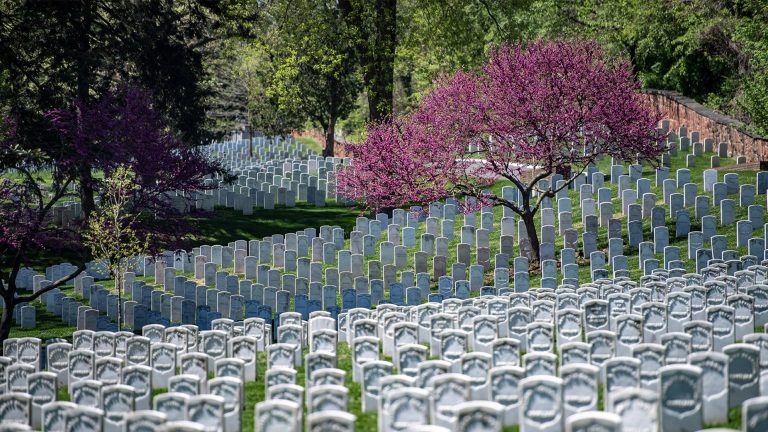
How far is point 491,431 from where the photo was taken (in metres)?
9.52

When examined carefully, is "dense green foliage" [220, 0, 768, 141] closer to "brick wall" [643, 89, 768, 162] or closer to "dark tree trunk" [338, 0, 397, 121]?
"dark tree trunk" [338, 0, 397, 121]

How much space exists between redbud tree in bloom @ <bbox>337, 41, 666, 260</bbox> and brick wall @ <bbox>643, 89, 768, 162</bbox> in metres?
4.01

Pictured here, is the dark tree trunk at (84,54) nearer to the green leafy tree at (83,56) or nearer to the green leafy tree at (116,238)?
the green leafy tree at (83,56)

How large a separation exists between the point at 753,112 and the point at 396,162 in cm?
1181

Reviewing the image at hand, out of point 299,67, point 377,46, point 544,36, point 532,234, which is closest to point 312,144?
point 299,67

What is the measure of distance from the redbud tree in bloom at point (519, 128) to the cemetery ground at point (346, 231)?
1909mm

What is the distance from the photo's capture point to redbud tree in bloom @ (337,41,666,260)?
25516 mm

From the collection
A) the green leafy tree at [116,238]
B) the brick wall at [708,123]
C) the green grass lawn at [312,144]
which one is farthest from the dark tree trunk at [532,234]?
the green grass lawn at [312,144]

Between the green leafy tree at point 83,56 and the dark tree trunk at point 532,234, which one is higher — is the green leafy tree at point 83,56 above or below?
above

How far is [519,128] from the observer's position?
25.7 m

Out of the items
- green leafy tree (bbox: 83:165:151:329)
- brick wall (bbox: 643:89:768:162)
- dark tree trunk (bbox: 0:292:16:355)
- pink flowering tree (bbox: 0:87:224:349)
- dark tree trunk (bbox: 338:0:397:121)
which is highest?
dark tree trunk (bbox: 338:0:397:121)

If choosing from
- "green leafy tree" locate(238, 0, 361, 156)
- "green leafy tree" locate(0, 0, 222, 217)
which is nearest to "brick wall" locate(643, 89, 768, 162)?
"green leafy tree" locate(238, 0, 361, 156)

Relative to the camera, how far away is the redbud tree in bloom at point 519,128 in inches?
1005

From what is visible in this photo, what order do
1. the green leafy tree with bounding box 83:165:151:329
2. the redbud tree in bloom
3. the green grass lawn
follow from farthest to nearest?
the green grass lawn, the redbud tree in bloom, the green leafy tree with bounding box 83:165:151:329
